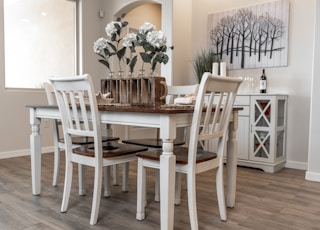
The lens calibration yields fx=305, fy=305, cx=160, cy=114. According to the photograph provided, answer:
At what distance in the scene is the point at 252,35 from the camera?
3916mm

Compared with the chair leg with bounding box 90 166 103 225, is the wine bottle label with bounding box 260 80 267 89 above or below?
above

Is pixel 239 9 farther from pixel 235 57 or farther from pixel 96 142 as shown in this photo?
pixel 96 142

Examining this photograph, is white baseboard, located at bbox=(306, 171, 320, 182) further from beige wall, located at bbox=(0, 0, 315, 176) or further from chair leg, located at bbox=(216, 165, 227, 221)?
chair leg, located at bbox=(216, 165, 227, 221)

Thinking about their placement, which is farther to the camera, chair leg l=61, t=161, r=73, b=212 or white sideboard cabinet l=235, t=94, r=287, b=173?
white sideboard cabinet l=235, t=94, r=287, b=173

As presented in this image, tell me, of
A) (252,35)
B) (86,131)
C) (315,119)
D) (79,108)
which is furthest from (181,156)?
(252,35)

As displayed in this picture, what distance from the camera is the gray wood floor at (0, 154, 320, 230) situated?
202 centimetres

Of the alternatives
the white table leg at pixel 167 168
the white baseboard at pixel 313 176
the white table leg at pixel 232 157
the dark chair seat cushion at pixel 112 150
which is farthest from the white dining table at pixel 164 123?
the white baseboard at pixel 313 176

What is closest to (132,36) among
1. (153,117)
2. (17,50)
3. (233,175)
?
(153,117)

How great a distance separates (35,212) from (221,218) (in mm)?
1324

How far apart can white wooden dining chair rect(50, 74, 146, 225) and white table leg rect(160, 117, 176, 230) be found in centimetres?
48

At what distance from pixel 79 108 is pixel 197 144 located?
0.87 meters

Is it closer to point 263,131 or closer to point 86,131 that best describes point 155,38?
point 86,131

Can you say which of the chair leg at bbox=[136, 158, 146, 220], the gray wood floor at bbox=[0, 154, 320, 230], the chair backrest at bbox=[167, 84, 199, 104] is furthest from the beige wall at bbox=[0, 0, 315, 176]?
the chair leg at bbox=[136, 158, 146, 220]

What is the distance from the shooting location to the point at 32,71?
14.4ft
